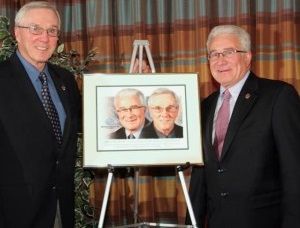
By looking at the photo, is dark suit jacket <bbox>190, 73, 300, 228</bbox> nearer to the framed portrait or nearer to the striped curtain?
the framed portrait

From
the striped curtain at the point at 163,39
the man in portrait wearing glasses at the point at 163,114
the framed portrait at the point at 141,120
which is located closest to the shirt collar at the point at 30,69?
the framed portrait at the point at 141,120

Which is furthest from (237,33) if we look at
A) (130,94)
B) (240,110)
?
(130,94)

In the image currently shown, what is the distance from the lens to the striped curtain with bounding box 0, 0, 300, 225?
159 inches

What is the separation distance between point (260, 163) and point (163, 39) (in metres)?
2.01

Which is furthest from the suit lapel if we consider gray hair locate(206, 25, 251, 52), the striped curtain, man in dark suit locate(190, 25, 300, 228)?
the striped curtain

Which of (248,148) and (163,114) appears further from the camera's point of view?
(163,114)

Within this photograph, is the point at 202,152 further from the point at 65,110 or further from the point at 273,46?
the point at 273,46

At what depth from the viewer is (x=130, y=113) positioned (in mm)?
2869

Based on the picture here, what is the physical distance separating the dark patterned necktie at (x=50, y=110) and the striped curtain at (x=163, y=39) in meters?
1.57

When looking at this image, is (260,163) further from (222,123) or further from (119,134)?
(119,134)

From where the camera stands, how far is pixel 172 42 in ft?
14.0

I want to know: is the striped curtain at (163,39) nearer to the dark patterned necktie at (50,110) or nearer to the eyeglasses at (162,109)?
the eyeglasses at (162,109)

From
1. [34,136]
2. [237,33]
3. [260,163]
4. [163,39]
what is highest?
[163,39]

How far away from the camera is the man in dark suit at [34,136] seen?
2592 mm
